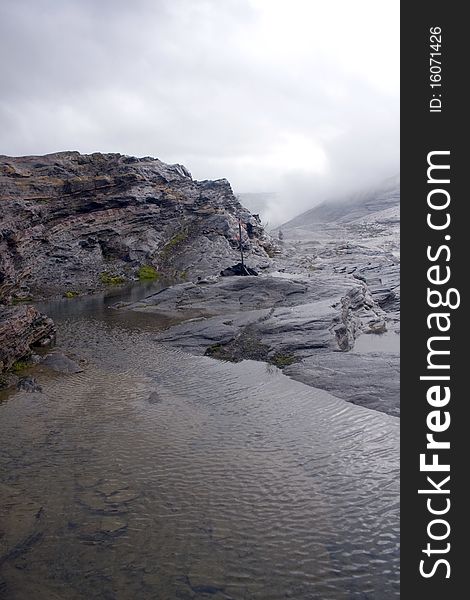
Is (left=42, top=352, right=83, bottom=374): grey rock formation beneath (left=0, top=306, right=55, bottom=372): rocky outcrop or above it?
beneath

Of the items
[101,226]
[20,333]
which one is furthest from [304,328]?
[101,226]

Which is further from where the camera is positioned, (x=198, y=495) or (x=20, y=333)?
(x=20, y=333)

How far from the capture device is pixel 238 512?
9828 millimetres

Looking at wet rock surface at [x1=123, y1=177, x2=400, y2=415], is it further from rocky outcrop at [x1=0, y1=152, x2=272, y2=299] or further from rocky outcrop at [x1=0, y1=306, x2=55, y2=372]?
rocky outcrop at [x1=0, y1=152, x2=272, y2=299]

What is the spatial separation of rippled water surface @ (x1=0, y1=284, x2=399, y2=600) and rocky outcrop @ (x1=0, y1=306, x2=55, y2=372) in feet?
16.3

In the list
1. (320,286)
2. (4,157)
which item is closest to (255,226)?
(4,157)

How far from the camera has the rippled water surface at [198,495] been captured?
7.98 meters

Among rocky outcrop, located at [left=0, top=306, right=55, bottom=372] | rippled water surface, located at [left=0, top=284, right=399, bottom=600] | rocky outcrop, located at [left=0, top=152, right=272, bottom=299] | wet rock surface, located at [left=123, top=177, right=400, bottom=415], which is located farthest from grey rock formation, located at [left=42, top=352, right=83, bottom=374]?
rocky outcrop, located at [left=0, top=152, right=272, bottom=299]

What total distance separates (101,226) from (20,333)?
53536 mm

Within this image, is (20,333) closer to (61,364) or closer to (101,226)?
(61,364)

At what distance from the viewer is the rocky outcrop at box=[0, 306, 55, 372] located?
2231 centimetres

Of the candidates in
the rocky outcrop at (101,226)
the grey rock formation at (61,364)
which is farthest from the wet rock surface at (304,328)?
the rocky outcrop at (101,226)

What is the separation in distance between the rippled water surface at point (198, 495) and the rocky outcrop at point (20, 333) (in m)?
4.97

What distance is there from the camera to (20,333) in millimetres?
24016
